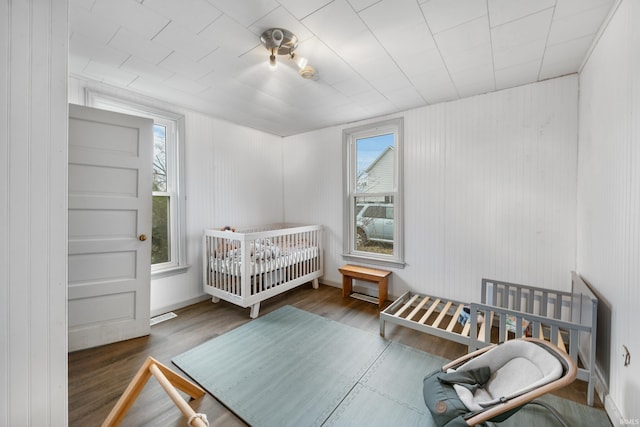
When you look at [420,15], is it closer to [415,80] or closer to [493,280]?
[415,80]

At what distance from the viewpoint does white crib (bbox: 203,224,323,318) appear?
2672 mm

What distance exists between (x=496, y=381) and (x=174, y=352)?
2345 mm

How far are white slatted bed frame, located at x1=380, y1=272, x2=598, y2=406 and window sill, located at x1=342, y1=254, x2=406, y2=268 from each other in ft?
1.30

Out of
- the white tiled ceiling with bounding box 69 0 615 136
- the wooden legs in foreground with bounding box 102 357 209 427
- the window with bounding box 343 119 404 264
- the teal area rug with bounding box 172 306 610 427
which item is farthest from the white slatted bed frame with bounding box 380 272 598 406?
the white tiled ceiling with bounding box 69 0 615 136

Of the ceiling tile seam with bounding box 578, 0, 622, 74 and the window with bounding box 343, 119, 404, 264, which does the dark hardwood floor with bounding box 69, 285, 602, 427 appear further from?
the ceiling tile seam with bounding box 578, 0, 622, 74

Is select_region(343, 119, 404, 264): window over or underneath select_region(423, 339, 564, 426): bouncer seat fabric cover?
over

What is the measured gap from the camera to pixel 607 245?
1.56 metres

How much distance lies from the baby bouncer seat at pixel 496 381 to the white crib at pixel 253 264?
1857 mm

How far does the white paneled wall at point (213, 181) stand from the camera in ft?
9.27

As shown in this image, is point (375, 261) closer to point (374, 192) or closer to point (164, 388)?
point (374, 192)

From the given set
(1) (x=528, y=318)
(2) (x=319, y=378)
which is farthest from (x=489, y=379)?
(2) (x=319, y=378)

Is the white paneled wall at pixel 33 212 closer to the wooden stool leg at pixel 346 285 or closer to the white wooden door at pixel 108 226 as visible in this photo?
the white wooden door at pixel 108 226

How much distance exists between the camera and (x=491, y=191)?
2.55 m

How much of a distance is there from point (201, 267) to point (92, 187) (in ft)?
4.71
